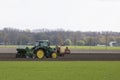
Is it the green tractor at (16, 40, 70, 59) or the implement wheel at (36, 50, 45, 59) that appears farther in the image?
the green tractor at (16, 40, 70, 59)

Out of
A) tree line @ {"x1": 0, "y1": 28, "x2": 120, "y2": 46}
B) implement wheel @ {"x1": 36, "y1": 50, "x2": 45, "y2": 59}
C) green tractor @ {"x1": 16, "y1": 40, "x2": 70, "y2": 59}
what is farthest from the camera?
tree line @ {"x1": 0, "y1": 28, "x2": 120, "y2": 46}

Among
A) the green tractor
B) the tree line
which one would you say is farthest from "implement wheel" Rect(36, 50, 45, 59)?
the tree line

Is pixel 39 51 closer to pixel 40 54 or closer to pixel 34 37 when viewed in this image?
pixel 40 54

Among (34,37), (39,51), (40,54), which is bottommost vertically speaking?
(40,54)

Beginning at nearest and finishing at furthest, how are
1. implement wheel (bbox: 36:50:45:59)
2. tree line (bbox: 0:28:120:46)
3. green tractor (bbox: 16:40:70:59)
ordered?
implement wheel (bbox: 36:50:45:59) < green tractor (bbox: 16:40:70:59) < tree line (bbox: 0:28:120:46)

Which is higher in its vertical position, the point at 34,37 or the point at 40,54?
the point at 34,37

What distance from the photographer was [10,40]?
15550 centimetres

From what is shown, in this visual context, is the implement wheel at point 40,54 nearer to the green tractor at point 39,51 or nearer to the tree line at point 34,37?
the green tractor at point 39,51

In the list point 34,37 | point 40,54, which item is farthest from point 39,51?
point 34,37

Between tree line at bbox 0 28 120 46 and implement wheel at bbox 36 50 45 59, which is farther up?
tree line at bbox 0 28 120 46

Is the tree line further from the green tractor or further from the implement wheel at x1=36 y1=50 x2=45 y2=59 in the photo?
the implement wheel at x1=36 y1=50 x2=45 y2=59

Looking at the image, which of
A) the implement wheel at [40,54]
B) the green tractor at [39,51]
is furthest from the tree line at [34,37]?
the implement wheel at [40,54]

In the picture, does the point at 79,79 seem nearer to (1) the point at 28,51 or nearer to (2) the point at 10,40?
(1) the point at 28,51

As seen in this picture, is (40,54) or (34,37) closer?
(40,54)
